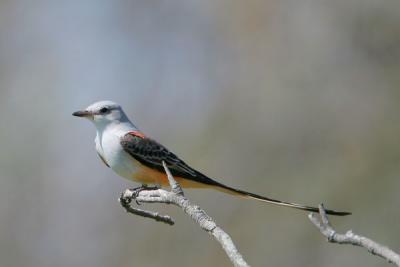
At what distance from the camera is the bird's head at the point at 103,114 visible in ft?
22.5

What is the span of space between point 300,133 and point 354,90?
1004mm

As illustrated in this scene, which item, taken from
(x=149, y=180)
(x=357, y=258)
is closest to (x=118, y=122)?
(x=149, y=180)

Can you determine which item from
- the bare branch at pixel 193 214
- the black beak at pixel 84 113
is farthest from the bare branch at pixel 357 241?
the black beak at pixel 84 113

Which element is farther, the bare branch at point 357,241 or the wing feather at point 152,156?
the wing feather at point 152,156

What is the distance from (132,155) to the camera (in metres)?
6.59

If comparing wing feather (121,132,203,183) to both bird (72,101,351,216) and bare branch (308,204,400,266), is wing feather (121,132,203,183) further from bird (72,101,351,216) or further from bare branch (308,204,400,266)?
bare branch (308,204,400,266)

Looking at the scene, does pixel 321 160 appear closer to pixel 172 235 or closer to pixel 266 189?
Result: pixel 266 189

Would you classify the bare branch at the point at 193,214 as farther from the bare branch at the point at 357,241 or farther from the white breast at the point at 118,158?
the white breast at the point at 118,158

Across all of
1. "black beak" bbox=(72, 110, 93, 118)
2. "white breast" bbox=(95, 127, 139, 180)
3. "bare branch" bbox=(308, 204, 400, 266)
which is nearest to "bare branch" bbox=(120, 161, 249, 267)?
"bare branch" bbox=(308, 204, 400, 266)

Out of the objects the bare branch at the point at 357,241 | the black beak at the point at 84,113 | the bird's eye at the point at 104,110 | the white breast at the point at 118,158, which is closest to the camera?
the bare branch at the point at 357,241

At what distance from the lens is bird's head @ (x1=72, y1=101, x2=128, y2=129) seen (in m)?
6.85

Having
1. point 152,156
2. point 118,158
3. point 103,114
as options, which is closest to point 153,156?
point 152,156

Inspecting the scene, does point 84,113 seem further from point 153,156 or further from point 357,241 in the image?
point 357,241

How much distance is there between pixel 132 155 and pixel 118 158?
0.12 meters
